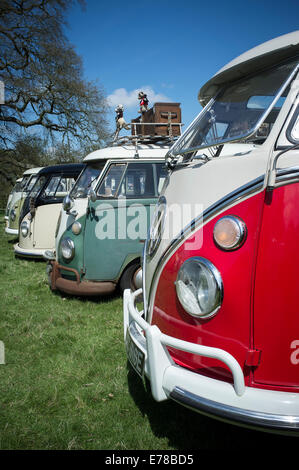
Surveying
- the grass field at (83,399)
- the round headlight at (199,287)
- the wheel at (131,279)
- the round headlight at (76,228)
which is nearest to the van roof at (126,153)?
the round headlight at (76,228)

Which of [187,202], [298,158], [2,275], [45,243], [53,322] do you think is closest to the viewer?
[298,158]

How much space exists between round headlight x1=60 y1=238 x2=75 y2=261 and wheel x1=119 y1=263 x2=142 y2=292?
78 centimetres

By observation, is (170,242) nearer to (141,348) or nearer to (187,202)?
(187,202)

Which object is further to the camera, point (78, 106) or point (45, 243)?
point (78, 106)

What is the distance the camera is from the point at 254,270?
1.69m

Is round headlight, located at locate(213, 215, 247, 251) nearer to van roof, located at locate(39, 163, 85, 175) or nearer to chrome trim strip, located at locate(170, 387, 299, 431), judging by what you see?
chrome trim strip, located at locate(170, 387, 299, 431)

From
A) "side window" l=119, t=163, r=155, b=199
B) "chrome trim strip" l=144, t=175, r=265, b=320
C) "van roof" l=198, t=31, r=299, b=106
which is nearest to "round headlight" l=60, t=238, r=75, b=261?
"side window" l=119, t=163, r=155, b=199

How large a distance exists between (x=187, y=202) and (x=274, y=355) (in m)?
0.97

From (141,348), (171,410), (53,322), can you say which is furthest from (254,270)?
(53,322)

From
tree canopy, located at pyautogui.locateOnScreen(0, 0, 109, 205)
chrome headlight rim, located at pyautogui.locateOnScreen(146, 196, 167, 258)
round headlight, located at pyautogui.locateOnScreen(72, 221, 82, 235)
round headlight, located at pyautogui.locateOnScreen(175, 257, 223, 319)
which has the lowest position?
round headlight, located at pyautogui.locateOnScreen(175, 257, 223, 319)

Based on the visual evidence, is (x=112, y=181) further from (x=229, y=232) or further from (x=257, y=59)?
(x=229, y=232)

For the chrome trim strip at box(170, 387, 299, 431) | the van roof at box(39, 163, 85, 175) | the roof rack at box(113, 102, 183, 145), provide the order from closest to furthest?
the chrome trim strip at box(170, 387, 299, 431) → the roof rack at box(113, 102, 183, 145) → the van roof at box(39, 163, 85, 175)

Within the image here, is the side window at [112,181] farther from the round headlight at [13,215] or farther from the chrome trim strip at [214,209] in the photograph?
the round headlight at [13,215]

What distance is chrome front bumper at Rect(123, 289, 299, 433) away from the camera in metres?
1.56
